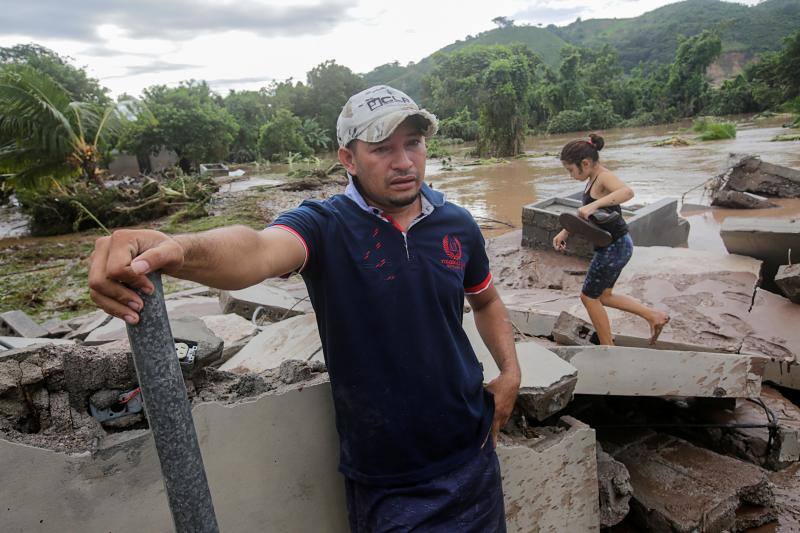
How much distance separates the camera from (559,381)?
2289 mm

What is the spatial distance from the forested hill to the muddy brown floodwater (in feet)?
163

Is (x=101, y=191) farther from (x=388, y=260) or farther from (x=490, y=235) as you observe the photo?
(x=388, y=260)

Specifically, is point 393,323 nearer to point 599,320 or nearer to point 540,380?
point 540,380

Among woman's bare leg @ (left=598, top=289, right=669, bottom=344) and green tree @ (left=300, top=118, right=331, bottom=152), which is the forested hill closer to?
green tree @ (left=300, top=118, right=331, bottom=152)

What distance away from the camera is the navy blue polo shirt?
1490 mm

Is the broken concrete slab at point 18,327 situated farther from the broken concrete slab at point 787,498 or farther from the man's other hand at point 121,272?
the broken concrete slab at point 787,498

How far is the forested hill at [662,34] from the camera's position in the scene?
256 feet

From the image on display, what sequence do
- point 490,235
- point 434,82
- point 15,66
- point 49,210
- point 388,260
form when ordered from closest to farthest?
point 388,260 < point 490,235 < point 15,66 < point 49,210 < point 434,82

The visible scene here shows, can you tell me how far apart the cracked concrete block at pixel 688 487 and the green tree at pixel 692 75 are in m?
45.4

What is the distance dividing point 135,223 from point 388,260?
15.2 m

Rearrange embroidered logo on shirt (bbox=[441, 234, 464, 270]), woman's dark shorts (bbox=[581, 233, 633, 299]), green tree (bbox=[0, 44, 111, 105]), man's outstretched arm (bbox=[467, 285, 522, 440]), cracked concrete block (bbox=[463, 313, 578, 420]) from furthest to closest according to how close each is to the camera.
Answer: green tree (bbox=[0, 44, 111, 105]) < woman's dark shorts (bbox=[581, 233, 633, 299]) < cracked concrete block (bbox=[463, 313, 578, 420]) < man's outstretched arm (bbox=[467, 285, 522, 440]) < embroidered logo on shirt (bbox=[441, 234, 464, 270])

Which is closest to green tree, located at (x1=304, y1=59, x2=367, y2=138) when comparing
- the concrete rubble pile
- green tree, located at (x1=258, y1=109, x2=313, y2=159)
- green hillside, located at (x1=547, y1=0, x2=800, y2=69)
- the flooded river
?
green tree, located at (x1=258, y1=109, x2=313, y2=159)

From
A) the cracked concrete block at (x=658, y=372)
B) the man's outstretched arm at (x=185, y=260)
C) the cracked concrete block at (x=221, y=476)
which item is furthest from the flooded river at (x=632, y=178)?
the man's outstretched arm at (x=185, y=260)

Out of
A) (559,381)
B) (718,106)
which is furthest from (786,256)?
(718,106)
